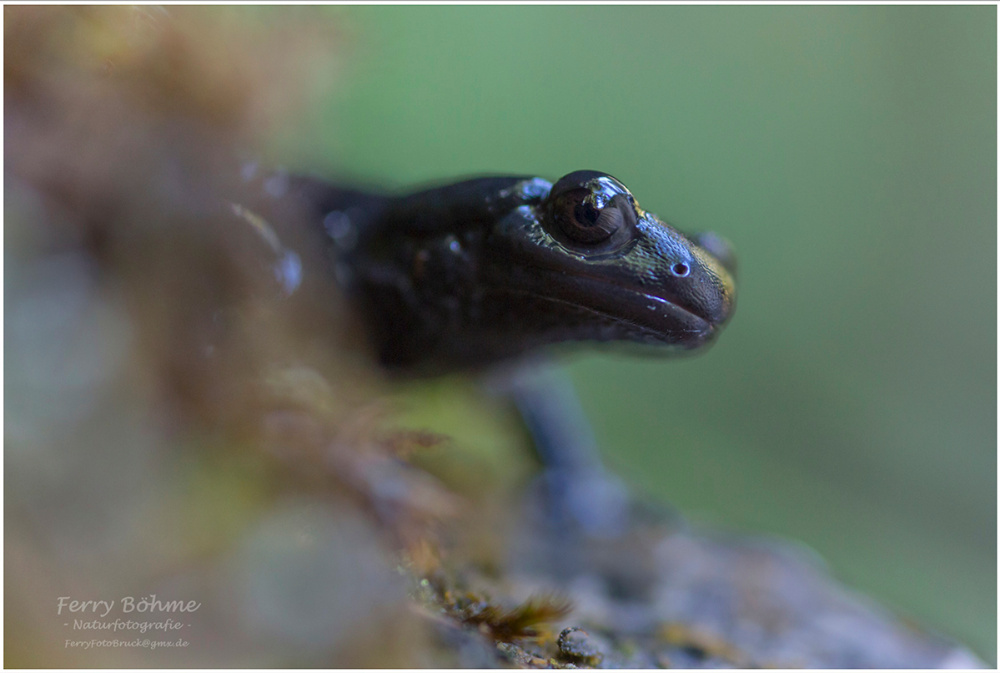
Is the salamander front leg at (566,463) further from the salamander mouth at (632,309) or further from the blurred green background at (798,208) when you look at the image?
the salamander mouth at (632,309)

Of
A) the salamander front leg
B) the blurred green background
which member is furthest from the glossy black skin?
the blurred green background

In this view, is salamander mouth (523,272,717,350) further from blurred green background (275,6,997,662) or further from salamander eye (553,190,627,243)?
blurred green background (275,6,997,662)

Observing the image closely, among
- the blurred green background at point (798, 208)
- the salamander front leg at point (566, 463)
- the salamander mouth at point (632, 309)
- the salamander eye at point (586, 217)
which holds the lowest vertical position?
the salamander mouth at point (632, 309)

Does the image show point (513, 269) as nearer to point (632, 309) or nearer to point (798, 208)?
point (632, 309)

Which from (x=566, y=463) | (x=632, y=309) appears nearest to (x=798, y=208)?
(x=566, y=463)

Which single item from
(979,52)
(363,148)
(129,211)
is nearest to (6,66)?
(129,211)

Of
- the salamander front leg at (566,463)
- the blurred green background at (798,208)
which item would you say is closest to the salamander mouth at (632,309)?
the salamander front leg at (566,463)

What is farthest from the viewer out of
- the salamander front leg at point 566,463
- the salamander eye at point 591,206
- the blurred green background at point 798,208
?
the blurred green background at point 798,208
